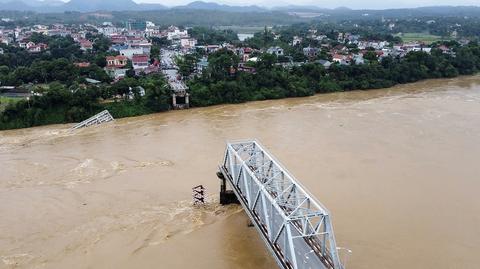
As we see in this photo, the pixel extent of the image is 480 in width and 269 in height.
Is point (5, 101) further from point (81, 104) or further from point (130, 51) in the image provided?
point (130, 51)

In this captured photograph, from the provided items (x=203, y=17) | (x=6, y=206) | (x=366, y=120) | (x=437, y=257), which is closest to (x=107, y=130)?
(x=6, y=206)

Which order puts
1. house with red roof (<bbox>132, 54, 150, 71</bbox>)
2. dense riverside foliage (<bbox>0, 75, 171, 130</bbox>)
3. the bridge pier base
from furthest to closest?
house with red roof (<bbox>132, 54, 150, 71</bbox>) < dense riverside foliage (<bbox>0, 75, 171, 130</bbox>) < the bridge pier base

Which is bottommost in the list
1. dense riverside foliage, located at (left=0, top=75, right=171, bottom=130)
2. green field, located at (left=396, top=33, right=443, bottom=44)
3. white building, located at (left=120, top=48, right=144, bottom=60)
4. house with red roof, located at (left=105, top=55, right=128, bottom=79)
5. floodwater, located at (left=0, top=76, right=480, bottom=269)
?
floodwater, located at (left=0, top=76, right=480, bottom=269)

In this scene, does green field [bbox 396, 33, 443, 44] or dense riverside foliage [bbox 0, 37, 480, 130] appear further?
green field [bbox 396, 33, 443, 44]

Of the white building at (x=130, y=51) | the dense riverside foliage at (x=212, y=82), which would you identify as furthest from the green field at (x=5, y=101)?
the white building at (x=130, y=51)

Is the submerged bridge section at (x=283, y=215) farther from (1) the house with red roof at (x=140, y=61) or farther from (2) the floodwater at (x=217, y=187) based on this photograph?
(1) the house with red roof at (x=140, y=61)

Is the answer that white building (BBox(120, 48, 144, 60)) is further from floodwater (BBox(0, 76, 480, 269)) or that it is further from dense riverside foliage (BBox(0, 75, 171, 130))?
floodwater (BBox(0, 76, 480, 269))

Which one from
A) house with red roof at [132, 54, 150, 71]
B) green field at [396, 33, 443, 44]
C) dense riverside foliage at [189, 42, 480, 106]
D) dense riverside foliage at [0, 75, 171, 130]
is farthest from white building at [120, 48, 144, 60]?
green field at [396, 33, 443, 44]
